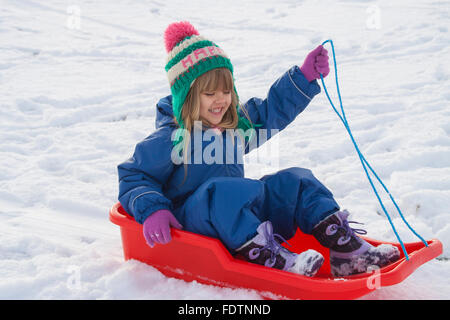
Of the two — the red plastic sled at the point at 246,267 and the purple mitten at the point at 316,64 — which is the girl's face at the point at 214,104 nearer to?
the purple mitten at the point at 316,64

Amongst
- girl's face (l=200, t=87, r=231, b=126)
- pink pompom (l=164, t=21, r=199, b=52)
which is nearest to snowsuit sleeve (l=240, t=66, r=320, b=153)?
girl's face (l=200, t=87, r=231, b=126)

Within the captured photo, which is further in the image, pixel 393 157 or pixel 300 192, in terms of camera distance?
pixel 393 157

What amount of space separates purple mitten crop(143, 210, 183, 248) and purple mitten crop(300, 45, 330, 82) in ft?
2.70

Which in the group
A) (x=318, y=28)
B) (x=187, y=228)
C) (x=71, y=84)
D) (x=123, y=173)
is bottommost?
(x=187, y=228)

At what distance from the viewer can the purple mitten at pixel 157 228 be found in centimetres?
154

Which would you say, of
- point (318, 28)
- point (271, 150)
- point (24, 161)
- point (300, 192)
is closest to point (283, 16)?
point (318, 28)

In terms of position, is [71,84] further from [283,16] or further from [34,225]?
[283,16]

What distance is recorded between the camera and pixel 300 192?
1.71 metres

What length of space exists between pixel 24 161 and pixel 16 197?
0.50 m

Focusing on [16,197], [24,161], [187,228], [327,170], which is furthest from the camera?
[24,161]

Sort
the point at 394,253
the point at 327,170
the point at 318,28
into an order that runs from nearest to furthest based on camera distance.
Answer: the point at 394,253 → the point at 327,170 → the point at 318,28

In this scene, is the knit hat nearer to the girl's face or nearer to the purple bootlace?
the girl's face

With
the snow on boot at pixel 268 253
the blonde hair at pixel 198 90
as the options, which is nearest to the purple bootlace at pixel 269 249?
the snow on boot at pixel 268 253

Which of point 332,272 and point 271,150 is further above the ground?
point 271,150
